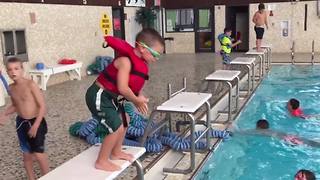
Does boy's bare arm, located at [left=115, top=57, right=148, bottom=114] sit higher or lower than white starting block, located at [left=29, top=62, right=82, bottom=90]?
higher

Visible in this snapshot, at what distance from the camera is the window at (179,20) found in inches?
640

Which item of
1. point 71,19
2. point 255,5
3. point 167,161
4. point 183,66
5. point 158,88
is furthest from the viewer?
point 255,5

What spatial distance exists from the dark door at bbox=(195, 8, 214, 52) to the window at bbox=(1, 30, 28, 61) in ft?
29.9

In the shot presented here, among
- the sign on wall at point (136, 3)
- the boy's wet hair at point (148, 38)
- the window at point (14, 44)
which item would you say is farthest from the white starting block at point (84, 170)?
the sign on wall at point (136, 3)

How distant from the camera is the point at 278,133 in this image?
19.1 ft

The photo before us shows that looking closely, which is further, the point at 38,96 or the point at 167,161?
the point at 167,161

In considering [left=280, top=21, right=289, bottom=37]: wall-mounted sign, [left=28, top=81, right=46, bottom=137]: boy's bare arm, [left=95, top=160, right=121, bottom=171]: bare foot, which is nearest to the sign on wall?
[left=280, top=21, right=289, bottom=37]: wall-mounted sign

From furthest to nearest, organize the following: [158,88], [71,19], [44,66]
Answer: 1. [71,19]
2. [44,66]
3. [158,88]

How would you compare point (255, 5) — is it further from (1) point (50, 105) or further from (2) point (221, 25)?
(1) point (50, 105)

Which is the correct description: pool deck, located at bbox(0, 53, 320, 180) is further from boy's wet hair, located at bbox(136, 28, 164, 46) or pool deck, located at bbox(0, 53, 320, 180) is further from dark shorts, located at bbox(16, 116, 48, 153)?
boy's wet hair, located at bbox(136, 28, 164, 46)

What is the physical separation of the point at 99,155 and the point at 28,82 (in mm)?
986

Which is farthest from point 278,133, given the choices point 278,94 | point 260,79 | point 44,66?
point 44,66

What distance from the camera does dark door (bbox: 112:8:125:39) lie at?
1295 centimetres

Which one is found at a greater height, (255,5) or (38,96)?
(255,5)
